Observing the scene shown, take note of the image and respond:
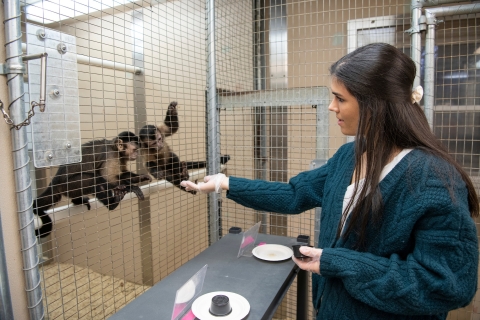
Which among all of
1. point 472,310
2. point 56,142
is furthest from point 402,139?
point 472,310

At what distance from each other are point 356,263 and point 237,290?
0.41 metres

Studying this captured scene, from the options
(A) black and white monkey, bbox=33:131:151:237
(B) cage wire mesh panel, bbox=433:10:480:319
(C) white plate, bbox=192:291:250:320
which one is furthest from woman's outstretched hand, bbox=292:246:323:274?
(B) cage wire mesh panel, bbox=433:10:480:319

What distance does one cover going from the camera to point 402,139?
879 mm

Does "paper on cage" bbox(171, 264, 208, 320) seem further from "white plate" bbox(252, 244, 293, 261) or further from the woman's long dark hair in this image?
the woman's long dark hair

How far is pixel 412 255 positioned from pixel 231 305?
521 millimetres

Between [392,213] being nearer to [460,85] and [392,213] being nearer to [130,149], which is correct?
[130,149]

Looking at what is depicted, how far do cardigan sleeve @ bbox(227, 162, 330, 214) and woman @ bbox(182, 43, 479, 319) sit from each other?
0.20 meters

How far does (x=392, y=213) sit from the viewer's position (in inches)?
33.2

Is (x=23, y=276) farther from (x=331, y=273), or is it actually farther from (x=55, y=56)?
(x=331, y=273)

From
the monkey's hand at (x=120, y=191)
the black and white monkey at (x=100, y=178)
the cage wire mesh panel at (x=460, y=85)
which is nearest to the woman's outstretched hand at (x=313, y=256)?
the black and white monkey at (x=100, y=178)

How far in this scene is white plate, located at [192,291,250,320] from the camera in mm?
846

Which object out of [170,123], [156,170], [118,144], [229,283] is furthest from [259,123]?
[229,283]

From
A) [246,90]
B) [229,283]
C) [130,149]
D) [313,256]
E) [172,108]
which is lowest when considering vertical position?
[229,283]

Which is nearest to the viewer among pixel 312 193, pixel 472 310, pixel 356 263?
pixel 356 263
